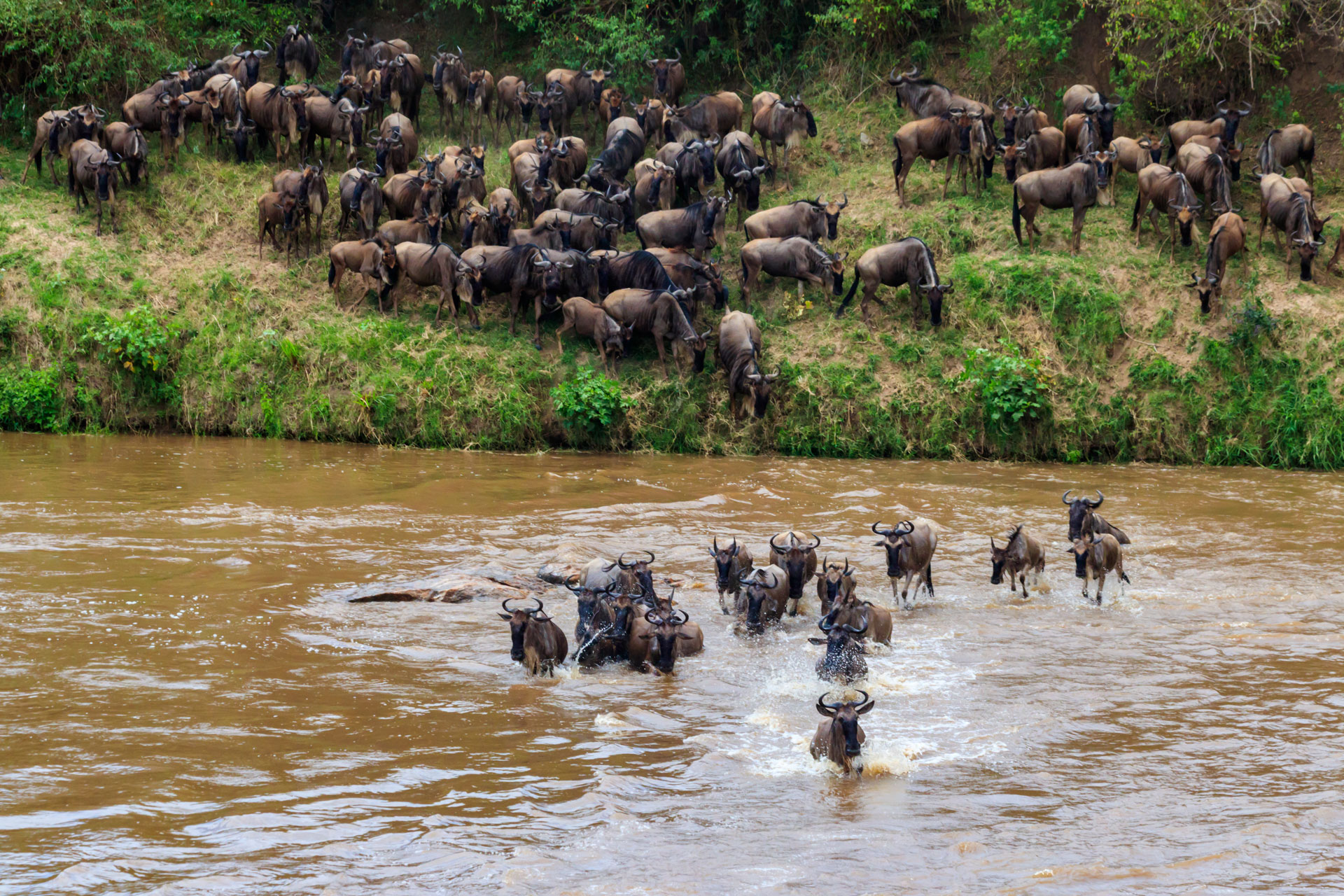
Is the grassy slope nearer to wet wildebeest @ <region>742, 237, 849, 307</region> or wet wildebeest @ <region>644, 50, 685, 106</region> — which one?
wet wildebeest @ <region>742, 237, 849, 307</region>

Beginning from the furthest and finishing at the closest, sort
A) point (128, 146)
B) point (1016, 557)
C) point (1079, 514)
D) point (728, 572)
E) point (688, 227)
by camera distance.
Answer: point (128, 146) < point (688, 227) < point (1079, 514) < point (1016, 557) < point (728, 572)

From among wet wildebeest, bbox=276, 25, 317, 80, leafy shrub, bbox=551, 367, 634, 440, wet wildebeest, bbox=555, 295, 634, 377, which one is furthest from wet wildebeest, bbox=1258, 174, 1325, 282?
wet wildebeest, bbox=276, 25, 317, 80

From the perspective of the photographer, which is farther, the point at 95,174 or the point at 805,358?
the point at 95,174

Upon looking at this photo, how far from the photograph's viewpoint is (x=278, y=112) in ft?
68.1

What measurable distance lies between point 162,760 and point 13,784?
0.75m

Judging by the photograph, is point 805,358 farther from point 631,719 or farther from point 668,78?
point 631,719

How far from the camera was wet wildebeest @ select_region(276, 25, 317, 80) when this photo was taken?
74.7ft

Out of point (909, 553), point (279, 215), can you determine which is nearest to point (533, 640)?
point (909, 553)

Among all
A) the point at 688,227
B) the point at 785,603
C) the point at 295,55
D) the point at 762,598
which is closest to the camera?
the point at 762,598

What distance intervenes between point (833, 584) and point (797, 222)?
10.2m

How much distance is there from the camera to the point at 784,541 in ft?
35.7

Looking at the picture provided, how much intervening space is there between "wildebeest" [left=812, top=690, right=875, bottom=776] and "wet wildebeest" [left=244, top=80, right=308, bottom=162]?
16.4 m

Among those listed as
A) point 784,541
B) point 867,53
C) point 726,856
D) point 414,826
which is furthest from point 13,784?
point 867,53

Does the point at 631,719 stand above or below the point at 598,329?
below
